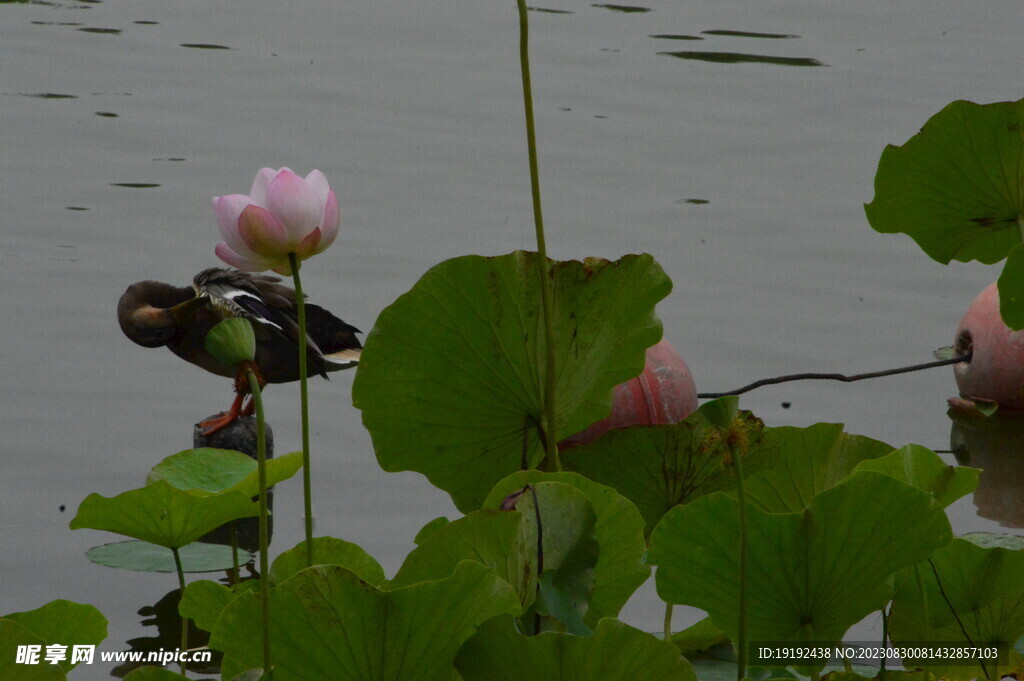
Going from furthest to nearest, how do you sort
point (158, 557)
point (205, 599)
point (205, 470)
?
point (158, 557)
point (205, 470)
point (205, 599)

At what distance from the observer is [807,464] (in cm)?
78

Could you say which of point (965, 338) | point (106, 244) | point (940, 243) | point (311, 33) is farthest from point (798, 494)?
point (311, 33)

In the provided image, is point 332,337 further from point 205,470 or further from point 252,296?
point 205,470

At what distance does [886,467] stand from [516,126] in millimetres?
2920

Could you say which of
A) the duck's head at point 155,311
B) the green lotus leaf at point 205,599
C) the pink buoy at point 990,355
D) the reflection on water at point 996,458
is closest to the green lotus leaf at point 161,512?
Answer: the green lotus leaf at point 205,599

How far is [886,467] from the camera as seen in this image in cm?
69

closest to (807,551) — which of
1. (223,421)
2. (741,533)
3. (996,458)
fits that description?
(741,533)

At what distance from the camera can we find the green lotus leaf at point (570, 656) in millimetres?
540

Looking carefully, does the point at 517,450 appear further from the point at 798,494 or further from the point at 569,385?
the point at 798,494

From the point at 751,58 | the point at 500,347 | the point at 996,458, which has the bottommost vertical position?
the point at 996,458

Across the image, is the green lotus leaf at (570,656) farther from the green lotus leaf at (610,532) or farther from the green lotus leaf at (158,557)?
the green lotus leaf at (158,557)

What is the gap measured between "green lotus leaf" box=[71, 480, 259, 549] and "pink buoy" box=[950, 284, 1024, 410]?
4.25 ft

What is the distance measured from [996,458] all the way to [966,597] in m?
1.06

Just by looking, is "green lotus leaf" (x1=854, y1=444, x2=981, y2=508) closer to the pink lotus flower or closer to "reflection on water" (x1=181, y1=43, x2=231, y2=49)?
the pink lotus flower
